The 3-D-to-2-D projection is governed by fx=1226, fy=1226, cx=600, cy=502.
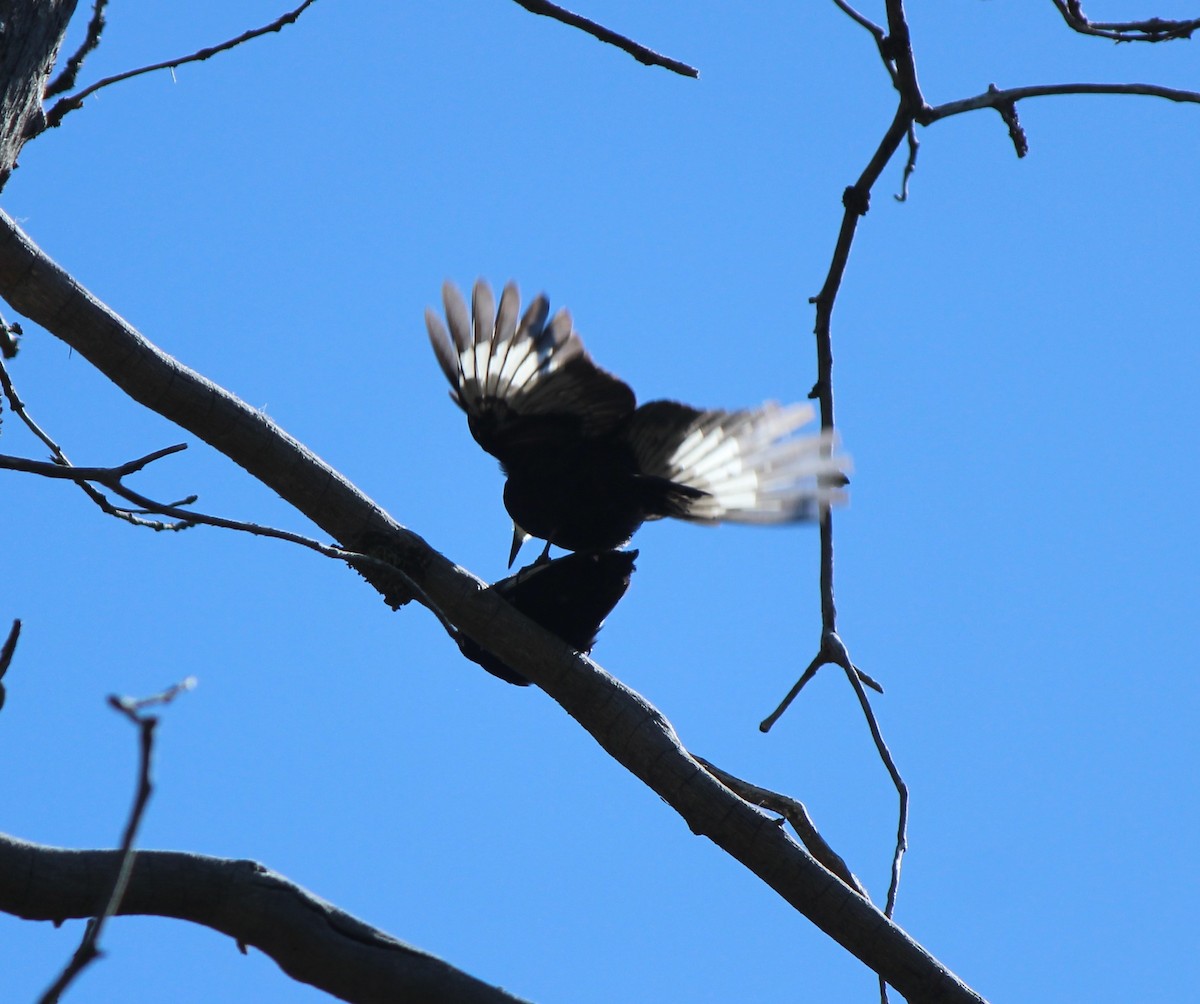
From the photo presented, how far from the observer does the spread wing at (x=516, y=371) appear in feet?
10.4

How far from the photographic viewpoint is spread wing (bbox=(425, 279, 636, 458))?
3182mm

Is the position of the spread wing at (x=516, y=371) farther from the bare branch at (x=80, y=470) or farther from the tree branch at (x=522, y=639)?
the bare branch at (x=80, y=470)

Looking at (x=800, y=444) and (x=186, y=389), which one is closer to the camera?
(x=186, y=389)

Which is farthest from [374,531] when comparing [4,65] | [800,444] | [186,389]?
[800,444]

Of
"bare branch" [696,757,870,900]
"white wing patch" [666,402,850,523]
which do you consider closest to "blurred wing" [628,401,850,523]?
"white wing patch" [666,402,850,523]

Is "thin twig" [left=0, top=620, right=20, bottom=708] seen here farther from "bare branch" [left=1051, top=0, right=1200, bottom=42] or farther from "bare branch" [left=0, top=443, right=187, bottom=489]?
"bare branch" [left=1051, top=0, right=1200, bottom=42]

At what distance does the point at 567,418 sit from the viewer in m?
3.25

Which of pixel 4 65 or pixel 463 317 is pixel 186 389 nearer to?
pixel 4 65

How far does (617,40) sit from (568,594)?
1.24m

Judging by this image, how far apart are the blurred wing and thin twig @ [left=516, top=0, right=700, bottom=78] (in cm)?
92

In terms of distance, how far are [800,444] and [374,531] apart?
1320 millimetres

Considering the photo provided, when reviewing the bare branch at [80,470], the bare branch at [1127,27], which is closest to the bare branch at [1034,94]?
the bare branch at [1127,27]

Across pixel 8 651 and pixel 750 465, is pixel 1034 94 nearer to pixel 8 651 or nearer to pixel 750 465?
pixel 750 465

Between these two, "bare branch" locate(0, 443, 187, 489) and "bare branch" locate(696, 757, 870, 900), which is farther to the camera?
"bare branch" locate(696, 757, 870, 900)
